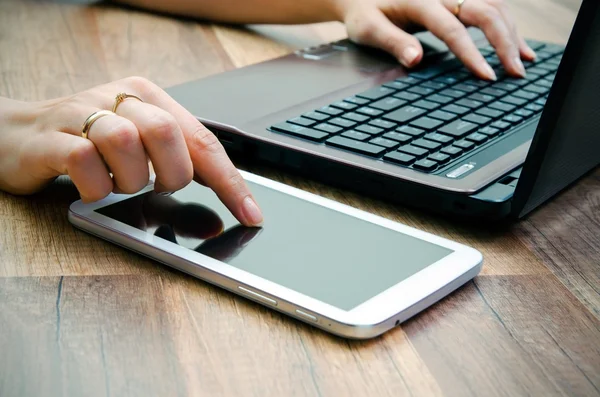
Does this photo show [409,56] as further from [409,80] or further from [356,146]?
[356,146]

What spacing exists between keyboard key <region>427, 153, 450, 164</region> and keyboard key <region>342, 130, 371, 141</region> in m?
0.06

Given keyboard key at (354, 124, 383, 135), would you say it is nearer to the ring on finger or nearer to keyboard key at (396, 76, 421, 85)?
keyboard key at (396, 76, 421, 85)

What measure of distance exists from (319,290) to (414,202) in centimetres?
17

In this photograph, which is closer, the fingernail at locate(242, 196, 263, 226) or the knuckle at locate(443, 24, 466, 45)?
the fingernail at locate(242, 196, 263, 226)

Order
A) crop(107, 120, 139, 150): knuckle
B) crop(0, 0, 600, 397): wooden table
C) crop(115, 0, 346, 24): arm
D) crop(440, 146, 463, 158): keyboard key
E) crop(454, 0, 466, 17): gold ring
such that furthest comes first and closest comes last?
crop(115, 0, 346, 24): arm → crop(454, 0, 466, 17): gold ring → crop(440, 146, 463, 158): keyboard key → crop(107, 120, 139, 150): knuckle → crop(0, 0, 600, 397): wooden table

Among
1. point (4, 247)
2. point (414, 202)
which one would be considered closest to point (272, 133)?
point (414, 202)

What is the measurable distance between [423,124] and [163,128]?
261 millimetres

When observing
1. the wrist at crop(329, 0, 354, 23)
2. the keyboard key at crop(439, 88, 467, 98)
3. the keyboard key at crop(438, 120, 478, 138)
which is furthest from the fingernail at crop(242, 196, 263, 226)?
the wrist at crop(329, 0, 354, 23)

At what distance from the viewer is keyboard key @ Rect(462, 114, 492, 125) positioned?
0.76m

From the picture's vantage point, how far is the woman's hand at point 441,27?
3.07 feet

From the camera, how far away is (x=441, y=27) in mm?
979

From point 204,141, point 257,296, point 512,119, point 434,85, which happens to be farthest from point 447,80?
point 257,296

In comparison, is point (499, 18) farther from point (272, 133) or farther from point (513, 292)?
point (513, 292)

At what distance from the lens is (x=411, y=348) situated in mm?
494
